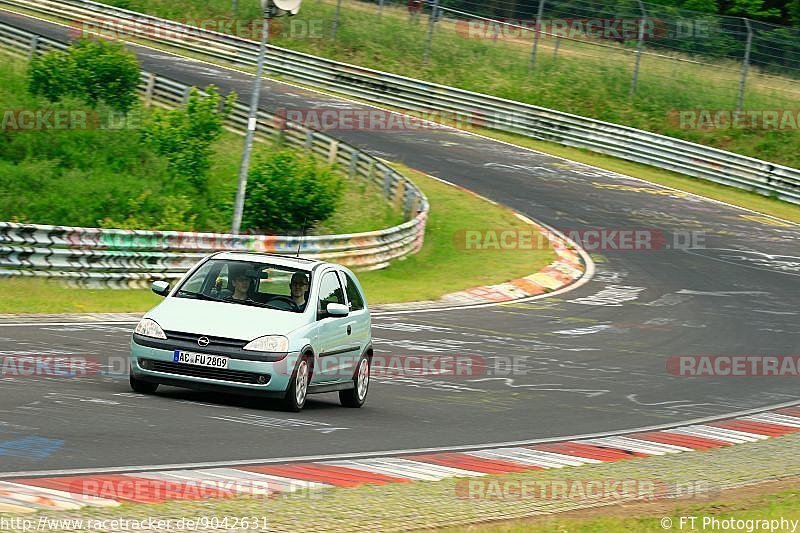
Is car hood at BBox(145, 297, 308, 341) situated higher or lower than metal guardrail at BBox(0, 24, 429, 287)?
higher

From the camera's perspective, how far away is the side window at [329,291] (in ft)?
40.9

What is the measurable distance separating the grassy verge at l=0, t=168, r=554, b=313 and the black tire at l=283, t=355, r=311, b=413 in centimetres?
712

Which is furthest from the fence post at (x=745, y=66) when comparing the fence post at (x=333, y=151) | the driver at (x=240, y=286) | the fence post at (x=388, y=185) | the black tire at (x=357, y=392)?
the driver at (x=240, y=286)

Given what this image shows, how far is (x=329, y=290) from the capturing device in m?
12.8

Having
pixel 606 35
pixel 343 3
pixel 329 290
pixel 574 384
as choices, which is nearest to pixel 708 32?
pixel 606 35

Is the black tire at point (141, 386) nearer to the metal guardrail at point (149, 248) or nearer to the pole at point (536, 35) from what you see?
the metal guardrail at point (149, 248)

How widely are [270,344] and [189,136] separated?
70.6ft

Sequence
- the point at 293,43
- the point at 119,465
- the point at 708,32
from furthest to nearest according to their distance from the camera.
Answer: the point at 293,43
the point at 708,32
the point at 119,465

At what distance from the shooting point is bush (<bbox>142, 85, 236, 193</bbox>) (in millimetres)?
31391

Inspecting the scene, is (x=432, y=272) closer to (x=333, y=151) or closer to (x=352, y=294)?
(x=333, y=151)

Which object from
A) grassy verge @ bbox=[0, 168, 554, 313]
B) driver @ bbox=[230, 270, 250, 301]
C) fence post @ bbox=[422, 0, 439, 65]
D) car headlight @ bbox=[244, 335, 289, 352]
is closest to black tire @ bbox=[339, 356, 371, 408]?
driver @ bbox=[230, 270, 250, 301]

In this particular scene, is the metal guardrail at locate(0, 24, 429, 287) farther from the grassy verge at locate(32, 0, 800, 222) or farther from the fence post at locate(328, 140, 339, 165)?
the grassy verge at locate(32, 0, 800, 222)

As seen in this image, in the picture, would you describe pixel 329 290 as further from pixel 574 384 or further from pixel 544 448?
pixel 574 384

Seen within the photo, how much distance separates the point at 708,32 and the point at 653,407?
103ft
